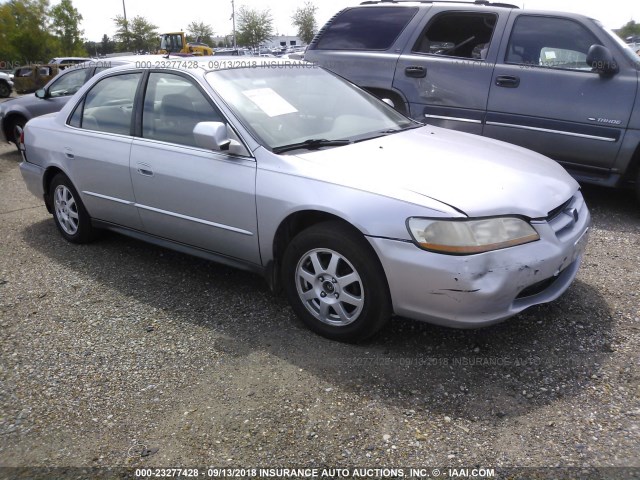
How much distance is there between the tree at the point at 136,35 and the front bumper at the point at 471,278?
60.8 m

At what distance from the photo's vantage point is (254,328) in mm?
3398

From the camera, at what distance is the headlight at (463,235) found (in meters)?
2.67

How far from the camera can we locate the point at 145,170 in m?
3.90

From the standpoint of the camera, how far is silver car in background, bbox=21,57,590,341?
2.74 meters

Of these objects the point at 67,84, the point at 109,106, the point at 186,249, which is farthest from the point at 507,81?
the point at 67,84

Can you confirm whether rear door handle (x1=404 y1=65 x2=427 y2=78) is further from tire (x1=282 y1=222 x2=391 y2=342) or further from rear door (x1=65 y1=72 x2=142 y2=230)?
tire (x1=282 y1=222 x2=391 y2=342)

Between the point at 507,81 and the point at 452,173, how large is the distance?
295 cm

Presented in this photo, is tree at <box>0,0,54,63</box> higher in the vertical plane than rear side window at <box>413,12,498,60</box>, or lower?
lower

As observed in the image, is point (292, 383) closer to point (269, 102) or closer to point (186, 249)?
point (186, 249)

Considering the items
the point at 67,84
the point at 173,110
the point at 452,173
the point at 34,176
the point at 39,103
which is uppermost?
→ the point at 173,110

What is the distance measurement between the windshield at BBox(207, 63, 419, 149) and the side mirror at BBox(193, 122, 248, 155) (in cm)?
15

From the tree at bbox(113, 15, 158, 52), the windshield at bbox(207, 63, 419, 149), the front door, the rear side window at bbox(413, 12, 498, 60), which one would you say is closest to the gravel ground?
the front door

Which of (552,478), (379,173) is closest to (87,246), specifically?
(379,173)

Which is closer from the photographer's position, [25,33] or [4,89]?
[4,89]
